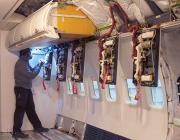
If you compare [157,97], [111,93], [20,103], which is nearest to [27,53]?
[20,103]

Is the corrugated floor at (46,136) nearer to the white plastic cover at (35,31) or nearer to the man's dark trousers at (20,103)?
the man's dark trousers at (20,103)

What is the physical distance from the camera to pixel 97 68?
18.5 ft

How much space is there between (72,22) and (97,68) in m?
1.16

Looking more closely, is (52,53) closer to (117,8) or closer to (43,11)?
(43,11)

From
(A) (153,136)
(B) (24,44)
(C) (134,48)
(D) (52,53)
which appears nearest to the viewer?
(C) (134,48)

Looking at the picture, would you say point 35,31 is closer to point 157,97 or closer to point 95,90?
point 95,90

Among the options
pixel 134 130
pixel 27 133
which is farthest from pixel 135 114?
pixel 27 133

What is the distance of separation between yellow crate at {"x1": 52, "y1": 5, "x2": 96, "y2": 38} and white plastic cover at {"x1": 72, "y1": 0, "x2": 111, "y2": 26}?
0.10 m

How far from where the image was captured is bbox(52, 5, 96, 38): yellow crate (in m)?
4.67

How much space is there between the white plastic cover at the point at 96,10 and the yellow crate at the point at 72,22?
95 millimetres

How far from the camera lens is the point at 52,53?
23.6ft

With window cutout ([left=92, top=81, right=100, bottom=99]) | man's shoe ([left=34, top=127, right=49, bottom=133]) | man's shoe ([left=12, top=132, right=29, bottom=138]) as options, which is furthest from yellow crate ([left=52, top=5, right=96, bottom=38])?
man's shoe ([left=34, top=127, right=49, bottom=133])

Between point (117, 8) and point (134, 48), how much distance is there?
708 mm

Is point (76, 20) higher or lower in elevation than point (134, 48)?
higher
